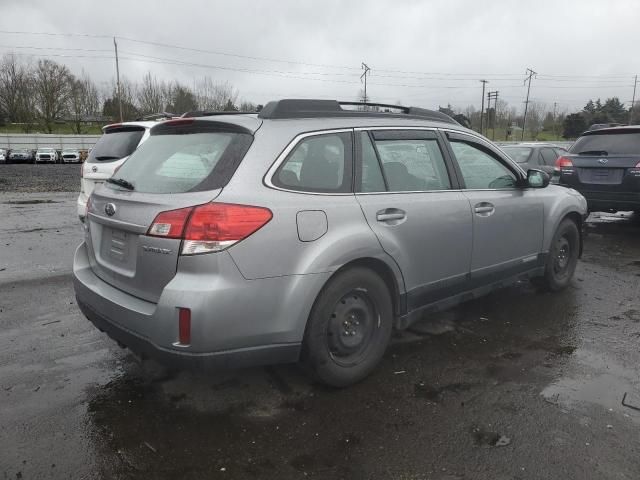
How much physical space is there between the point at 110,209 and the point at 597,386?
3363 millimetres

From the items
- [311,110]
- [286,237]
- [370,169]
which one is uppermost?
[311,110]

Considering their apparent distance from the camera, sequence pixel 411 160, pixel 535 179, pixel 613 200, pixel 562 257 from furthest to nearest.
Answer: pixel 613 200
pixel 562 257
pixel 535 179
pixel 411 160

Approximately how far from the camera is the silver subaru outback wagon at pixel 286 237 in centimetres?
269

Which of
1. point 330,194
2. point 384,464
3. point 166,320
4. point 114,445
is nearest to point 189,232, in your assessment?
point 166,320

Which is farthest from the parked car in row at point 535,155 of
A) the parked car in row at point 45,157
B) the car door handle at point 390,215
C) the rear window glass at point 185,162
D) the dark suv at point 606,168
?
the parked car in row at point 45,157

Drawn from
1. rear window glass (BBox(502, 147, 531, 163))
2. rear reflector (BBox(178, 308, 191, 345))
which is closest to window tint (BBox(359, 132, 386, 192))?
rear reflector (BBox(178, 308, 191, 345))

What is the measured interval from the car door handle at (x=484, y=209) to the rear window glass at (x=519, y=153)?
8.36 m

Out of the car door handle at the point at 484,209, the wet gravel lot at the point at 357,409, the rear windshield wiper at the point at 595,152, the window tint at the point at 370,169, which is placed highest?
the rear windshield wiper at the point at 595,152

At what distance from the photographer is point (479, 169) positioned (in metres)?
4.33

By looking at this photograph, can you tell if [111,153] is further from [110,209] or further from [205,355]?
[205,355]

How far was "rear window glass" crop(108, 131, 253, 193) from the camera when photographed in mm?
A: 2859

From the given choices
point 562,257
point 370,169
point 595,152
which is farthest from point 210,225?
point 595,152

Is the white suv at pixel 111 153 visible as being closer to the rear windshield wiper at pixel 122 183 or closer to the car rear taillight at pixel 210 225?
the rear windshield wiper at pixel 122 183

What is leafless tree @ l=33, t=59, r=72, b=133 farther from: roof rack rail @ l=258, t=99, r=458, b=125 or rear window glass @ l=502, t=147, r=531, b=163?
roof rack rail @ l=258, t=99, r=458, b=125
